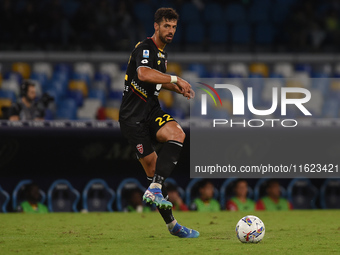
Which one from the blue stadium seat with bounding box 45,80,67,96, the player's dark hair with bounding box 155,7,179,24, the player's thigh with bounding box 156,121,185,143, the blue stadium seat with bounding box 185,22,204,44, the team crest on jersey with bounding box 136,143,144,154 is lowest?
the team crest on jersey with bounding box 136,143,144,154

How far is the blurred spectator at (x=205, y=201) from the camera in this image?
404 inches

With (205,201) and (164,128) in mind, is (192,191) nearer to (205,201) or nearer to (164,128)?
(205,201)

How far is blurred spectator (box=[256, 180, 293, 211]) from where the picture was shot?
10.4 metres

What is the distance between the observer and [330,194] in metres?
10.5

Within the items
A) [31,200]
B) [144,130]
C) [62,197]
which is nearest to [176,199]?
[62,197]

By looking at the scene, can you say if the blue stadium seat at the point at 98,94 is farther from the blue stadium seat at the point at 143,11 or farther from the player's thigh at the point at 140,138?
the player's thigh at the point at 140,138

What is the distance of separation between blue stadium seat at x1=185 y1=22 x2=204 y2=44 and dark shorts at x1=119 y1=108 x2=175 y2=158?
416 inches

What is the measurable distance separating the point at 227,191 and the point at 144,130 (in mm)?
4090

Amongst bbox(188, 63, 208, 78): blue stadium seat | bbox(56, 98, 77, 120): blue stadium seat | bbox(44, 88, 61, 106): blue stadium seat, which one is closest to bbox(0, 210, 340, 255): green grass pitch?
bbox(56, 98, 77, 120): blue stadium seat

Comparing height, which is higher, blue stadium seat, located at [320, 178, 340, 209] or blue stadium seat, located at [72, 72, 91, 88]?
blue stadium seat, located at [72, 72, 91, 88]

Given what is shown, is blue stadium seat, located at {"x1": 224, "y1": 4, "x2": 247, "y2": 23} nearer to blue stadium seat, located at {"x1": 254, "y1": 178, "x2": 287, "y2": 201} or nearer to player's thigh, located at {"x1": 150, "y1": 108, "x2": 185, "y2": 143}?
blue stadium seat, located at {"x1": 254, "y1": 178, "x2": 287, "y2": 201}

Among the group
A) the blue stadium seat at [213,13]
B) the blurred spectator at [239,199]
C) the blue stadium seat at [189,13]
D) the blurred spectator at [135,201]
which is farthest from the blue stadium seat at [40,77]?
the blurred spectator at [239,199]

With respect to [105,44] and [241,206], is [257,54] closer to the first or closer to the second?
[105,44]

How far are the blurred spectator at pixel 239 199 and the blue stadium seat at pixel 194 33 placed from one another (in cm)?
730
